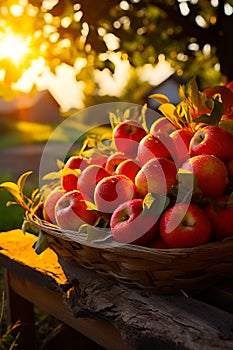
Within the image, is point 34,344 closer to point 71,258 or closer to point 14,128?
point 71,258

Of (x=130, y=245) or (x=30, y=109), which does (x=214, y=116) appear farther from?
(x=30, y=109)

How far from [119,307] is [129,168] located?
328 mm

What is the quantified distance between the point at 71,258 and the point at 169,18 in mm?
1284

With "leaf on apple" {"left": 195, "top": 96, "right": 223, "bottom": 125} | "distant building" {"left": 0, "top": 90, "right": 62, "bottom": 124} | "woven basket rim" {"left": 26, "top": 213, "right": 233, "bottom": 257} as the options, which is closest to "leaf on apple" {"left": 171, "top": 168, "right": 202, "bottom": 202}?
"woven basket rim" {"left": 26, "top": 213, "right": 233, "bottom": 257}

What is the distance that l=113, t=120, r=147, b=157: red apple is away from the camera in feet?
4.82

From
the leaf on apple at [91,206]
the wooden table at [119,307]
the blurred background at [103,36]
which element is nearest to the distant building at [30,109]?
the blurred background at [103,36]

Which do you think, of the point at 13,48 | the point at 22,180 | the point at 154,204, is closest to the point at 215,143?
the point at 154,204

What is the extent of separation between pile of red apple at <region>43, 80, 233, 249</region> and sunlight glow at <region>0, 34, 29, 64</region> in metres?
0.84

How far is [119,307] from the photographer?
124cm

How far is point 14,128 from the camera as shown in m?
16.8

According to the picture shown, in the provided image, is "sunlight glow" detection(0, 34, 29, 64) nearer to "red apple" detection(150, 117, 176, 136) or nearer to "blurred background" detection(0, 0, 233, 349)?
"blurred background" detection(0, 0, 233, 349)

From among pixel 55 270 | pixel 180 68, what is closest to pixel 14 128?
pixel 180 68

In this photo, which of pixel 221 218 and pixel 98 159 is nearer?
pixel 221 218

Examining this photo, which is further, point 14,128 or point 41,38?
point 14,128
